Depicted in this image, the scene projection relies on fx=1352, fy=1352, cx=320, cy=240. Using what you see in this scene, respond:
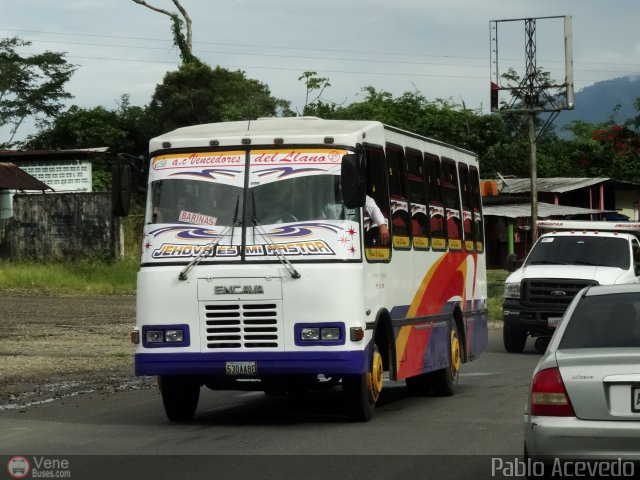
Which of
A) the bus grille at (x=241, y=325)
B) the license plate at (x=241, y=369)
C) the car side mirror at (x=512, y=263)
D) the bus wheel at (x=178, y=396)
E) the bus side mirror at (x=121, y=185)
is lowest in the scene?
the bus wheel at (x=178, y=396)

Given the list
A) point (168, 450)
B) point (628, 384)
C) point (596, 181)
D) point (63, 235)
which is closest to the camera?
point (628, 384)

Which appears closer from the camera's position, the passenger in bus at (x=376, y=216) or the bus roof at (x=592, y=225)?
the passenger in bus at (x=376, y=216)

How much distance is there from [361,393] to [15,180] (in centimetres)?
3728

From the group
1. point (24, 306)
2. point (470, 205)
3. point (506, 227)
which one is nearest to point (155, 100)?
point (506, 227)

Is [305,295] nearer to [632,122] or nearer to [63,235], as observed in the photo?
[63,235]

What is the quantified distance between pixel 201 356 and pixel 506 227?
161 feet

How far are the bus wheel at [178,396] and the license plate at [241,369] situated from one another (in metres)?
0.74

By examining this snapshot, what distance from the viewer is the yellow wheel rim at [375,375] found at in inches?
516

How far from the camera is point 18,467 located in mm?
10070

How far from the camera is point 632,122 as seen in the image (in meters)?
48.1

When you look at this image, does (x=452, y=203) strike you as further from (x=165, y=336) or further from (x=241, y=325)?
(x=165, y=336)

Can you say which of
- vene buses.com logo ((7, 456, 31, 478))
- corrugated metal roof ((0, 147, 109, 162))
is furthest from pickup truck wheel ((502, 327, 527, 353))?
corrugated metal roof ((0, 147, 109, 162))

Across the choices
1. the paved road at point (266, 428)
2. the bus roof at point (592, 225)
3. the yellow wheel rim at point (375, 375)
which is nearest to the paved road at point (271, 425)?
the paved road at point (266, 428)

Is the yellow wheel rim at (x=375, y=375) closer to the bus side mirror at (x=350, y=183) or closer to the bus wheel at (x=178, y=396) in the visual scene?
the bus side mirror at (x=350, y=183)
